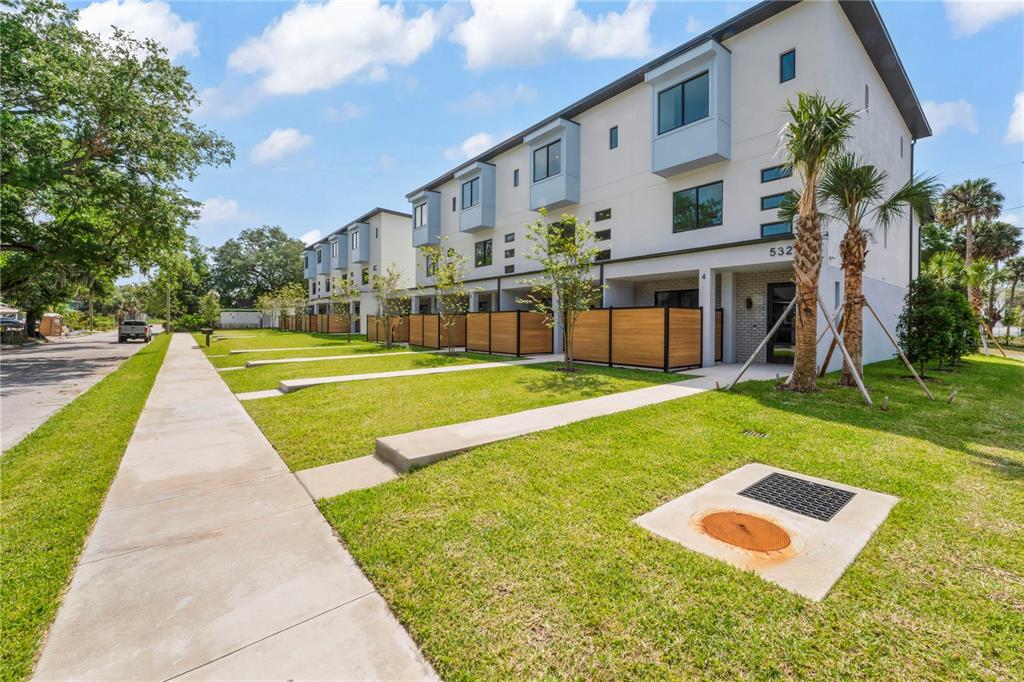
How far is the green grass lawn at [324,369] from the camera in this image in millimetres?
11531

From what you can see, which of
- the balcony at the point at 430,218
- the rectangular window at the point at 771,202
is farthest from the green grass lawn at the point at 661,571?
the balcony at the point at 430,218

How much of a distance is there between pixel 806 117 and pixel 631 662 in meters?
10.9

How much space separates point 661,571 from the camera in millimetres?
2900

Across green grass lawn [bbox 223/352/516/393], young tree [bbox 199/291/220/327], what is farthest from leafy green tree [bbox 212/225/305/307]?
green grass lawn [bbox 223/352/516/393]

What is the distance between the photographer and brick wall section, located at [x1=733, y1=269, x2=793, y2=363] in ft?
49.4

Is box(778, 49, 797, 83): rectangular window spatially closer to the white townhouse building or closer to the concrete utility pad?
the concrete utility pad

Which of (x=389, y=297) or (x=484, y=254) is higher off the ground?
(x=484, y=254)

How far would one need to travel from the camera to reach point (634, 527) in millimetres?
3498

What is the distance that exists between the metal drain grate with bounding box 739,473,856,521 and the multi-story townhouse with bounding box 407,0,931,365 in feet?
33.4

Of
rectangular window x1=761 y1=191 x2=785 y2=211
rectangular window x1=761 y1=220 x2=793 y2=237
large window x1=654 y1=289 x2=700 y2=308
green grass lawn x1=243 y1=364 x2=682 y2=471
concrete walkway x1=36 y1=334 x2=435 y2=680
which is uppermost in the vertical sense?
rectangular window x1=761 y1=191 x2=785 y2=211

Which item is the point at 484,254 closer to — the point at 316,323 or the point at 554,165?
the point at 554,165

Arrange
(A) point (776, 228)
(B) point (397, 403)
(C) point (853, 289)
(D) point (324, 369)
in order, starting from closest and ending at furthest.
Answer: (B) point (397, 403), (C) point (853, 289), (A) point (776, 228), (D) point (324, 369)

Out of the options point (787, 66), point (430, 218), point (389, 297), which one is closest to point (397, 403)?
point (787, 66)

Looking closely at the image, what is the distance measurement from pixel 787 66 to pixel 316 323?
43.4m
